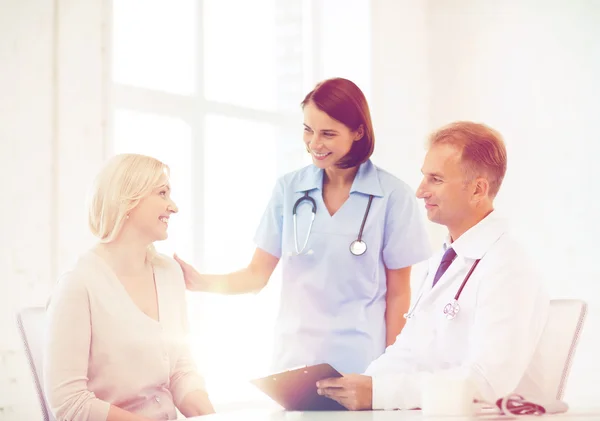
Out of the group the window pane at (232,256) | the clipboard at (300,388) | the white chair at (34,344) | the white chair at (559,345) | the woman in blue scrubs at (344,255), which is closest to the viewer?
the clipboard at (300,388)

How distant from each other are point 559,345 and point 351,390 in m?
0.46

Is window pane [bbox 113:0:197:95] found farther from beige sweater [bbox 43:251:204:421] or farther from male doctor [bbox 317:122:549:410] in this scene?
male doctor [bbox 317:122:549:410]

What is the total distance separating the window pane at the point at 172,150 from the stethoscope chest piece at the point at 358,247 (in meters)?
1.02

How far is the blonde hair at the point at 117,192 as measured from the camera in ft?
6.70

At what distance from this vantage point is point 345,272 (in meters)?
2.51

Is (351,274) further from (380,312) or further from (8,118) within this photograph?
(8,118)

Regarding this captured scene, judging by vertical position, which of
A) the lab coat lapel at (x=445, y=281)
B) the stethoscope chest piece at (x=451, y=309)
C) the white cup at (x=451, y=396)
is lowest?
the white cup at (x=451, y=396)

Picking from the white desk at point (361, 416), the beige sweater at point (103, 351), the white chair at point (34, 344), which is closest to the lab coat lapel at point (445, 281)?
the white desk at point (361, 416)

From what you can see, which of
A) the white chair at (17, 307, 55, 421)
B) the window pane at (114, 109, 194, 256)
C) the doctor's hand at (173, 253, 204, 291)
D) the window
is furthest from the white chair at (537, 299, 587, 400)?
the window pane at (114, 109, 194, 256)

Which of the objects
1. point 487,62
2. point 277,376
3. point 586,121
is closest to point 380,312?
point 277,376

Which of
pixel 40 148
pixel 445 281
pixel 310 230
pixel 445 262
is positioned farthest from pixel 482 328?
pixel 40 148

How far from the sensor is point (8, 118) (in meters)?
2.41

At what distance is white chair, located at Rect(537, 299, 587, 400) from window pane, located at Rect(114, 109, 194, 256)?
1.83m

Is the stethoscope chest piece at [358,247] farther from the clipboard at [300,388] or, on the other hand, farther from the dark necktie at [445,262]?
the clipboard at [300,388]
